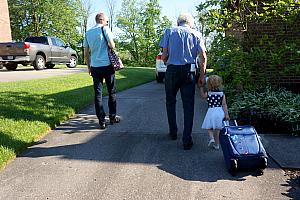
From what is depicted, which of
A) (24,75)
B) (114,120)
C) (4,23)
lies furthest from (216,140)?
(4,23)

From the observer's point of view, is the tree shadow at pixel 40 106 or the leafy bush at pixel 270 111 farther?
the tree shadow at pixel 40 106

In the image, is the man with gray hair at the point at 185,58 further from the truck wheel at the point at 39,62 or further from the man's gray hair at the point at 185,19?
the truck wheel at the point at 39,62

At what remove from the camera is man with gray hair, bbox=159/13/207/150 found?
4.43m

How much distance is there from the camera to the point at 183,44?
14.5ft

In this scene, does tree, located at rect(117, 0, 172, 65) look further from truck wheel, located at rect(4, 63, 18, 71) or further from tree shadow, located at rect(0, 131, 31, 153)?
tree shadow, located at rect(0, 131, 31, 153)

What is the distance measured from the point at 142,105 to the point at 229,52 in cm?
242

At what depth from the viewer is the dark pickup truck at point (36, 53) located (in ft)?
54.0

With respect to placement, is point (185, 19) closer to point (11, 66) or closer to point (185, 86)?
point (185, 86)

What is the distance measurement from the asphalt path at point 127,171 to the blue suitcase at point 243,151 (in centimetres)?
12

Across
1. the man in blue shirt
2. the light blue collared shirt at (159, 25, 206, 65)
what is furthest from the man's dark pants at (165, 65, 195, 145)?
the man in blue shirt

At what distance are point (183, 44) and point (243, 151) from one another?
5.53 ft

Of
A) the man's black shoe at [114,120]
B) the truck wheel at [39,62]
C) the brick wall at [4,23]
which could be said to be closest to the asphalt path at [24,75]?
the truck wheel at [39,62]

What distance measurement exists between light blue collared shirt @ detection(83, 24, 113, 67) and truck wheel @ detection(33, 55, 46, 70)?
13.0m

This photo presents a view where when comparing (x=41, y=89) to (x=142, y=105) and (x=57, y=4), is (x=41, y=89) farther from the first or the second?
(x=57, y=4)
